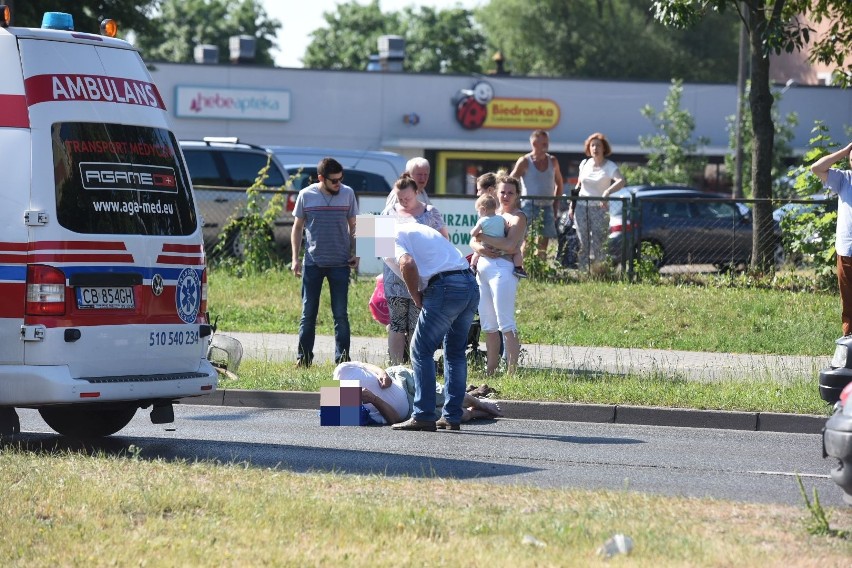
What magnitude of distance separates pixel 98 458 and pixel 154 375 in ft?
2.87

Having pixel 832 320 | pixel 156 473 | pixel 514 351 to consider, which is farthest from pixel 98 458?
pixel 832 320

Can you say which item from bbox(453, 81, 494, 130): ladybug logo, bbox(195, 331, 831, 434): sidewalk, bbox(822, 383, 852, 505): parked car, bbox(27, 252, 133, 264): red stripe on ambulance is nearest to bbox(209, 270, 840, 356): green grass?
bbox(195, 331, 831, 434): sidewalk

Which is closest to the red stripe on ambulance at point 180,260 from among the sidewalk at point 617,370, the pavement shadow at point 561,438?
the pavement shadow at point 561,438

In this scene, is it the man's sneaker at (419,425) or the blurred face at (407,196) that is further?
the blurred face at (407,196)

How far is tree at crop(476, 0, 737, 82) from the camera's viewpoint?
227 ft

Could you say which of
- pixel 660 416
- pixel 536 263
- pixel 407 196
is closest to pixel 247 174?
pixel 536 263

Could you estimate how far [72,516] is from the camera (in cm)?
660

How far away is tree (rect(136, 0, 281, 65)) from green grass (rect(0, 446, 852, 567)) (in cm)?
7985

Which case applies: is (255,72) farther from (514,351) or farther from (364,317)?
(514,351)

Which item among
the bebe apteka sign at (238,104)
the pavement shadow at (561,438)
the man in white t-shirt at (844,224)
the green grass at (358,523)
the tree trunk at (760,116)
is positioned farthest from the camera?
the bebe apteka sign at (238,104)

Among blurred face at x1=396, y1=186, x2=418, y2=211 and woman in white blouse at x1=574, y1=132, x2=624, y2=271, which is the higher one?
blurred face at x1=396, y1=186, x2=418, y2=211

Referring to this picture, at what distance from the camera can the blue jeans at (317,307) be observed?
43.4ft

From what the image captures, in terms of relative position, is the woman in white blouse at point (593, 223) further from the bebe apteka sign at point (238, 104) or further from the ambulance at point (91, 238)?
the bebe apteka sign at point (238, 104)

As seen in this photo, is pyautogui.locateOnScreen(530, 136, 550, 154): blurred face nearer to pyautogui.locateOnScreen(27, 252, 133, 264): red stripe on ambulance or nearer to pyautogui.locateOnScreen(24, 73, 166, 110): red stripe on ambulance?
pyautogui.locateOnScreen(24, 73, 166, 110): red stripe on ambulance
